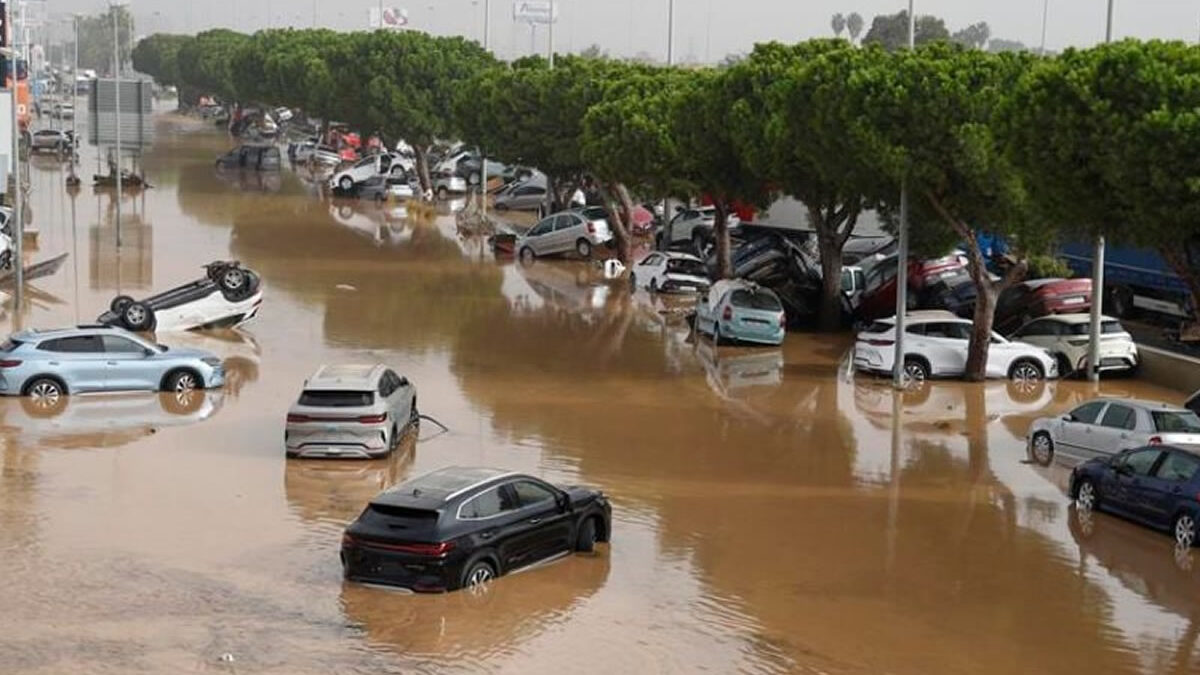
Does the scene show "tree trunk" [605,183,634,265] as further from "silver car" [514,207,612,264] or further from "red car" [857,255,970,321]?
"red car" [857,255,970,321]

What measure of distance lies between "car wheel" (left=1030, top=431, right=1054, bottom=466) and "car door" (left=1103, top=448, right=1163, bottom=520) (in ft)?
11.5

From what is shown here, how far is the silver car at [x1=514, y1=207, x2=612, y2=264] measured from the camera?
5294cm

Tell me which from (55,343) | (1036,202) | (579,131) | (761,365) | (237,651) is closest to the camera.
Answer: (237,651)

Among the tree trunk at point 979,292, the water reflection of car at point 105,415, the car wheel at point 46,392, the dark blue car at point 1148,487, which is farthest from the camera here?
the tree trunk at point 979,292

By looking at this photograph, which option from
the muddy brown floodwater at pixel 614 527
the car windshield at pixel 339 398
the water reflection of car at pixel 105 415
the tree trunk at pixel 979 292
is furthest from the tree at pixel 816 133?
the water reflection of car at pixel 105 415

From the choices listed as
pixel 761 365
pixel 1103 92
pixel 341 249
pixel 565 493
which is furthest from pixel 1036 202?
pixel 341 249

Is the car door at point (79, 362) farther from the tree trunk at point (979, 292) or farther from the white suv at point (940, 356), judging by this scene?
the tree trunk at point (979, 292)

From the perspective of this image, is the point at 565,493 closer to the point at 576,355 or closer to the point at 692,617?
the point at 692,617

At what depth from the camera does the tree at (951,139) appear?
95.9ft

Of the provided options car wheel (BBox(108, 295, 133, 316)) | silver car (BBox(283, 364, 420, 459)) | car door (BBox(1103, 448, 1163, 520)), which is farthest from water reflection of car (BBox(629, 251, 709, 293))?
car door (BBox(1103, 448, 1163, 520))

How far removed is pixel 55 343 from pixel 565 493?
1267 cm

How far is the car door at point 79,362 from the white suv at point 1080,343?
17.5 metres

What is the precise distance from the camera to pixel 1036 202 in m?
23.5

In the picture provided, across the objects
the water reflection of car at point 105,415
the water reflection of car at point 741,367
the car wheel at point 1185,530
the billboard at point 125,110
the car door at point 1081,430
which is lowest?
the water reflection of car at point 105,415
